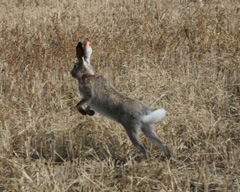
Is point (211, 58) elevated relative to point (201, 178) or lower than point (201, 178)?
elevated

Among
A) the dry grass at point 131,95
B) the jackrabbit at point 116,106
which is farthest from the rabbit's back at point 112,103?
the dry grass at point 131,95

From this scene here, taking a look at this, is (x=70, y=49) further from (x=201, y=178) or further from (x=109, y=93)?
(x=201, y=178)

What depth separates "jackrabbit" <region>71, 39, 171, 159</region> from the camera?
340cm

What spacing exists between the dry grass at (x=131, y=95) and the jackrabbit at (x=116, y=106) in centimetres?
27

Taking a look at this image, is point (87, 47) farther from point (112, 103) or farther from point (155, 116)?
point (155, 116)

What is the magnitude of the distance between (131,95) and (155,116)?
4.60 ft

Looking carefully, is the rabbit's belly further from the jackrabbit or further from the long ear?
the long ear

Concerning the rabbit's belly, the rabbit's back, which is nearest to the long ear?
the rabbit's back

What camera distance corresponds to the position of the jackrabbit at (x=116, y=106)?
3402 mm

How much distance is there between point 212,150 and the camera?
3771 millimetres

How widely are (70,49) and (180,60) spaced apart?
5.24 feet

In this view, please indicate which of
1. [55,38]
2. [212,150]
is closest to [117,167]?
[212,150]

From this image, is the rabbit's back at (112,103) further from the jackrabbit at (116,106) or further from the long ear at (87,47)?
the long ear at (87,47)

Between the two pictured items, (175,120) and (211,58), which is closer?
(175,120)
